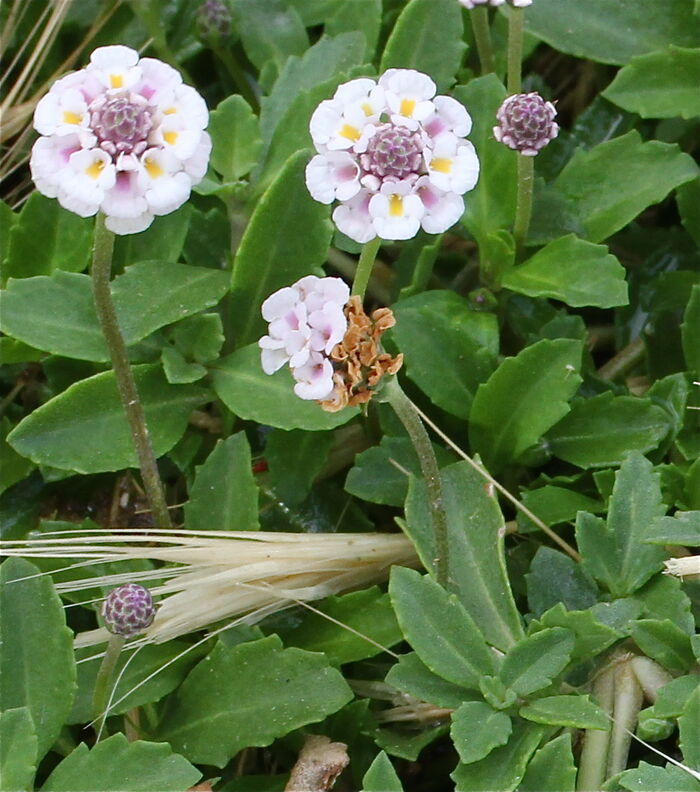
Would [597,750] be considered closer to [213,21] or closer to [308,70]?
[308,70]

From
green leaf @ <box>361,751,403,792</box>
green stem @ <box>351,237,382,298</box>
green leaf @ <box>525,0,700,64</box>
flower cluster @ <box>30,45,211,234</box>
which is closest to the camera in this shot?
flower cluster @ <box>30,45,211,234</box>

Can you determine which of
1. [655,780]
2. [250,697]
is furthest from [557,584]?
[250,697]

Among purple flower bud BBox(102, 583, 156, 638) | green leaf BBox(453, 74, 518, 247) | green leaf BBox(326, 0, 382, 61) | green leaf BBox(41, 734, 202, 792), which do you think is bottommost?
green leaf BBox(41, 734, 202, 792)

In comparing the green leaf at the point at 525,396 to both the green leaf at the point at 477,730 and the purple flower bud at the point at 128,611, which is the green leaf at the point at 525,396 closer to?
the green leaf at the point at 477,730

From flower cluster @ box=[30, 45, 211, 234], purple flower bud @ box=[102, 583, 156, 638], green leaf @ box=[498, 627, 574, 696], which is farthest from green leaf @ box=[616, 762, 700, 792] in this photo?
flower cluster @ box=[30, 45, 211, 234]

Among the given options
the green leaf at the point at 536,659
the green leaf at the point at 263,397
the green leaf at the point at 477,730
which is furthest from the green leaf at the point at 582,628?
the green leaf at the point at 263,397

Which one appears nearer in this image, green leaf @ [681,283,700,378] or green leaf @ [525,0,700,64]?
green leaf @ [681,283,700,378]

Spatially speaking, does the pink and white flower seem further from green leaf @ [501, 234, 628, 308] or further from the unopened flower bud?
the unopened flower bud
